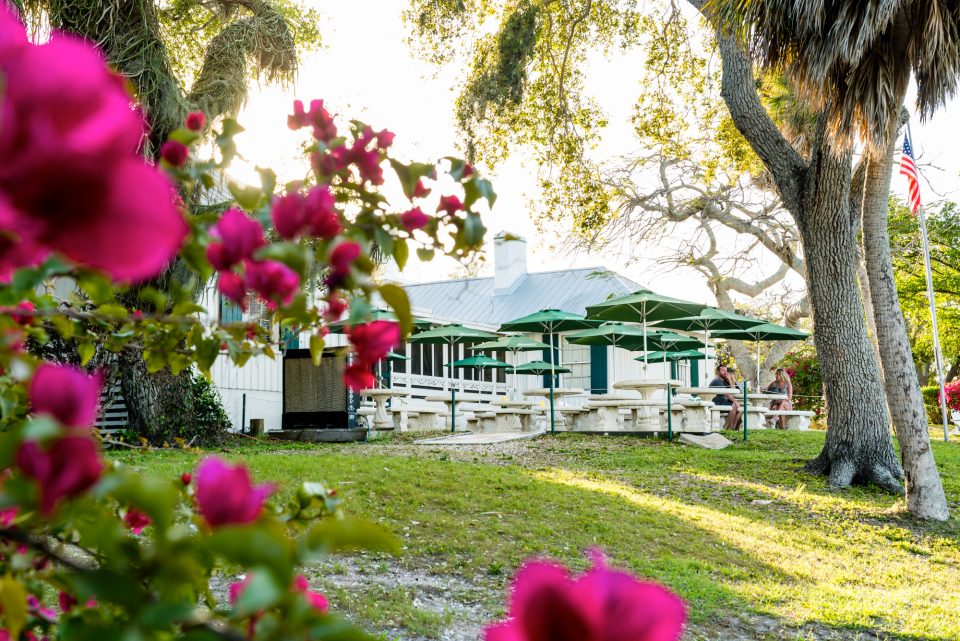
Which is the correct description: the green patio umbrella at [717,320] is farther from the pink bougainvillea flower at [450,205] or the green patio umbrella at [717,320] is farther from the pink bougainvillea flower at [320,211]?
the pink bougainvillea flower at [320,211]

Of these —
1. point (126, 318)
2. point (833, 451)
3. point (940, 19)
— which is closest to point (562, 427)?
point (833, 451)

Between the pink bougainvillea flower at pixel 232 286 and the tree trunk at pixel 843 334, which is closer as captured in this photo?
the pink bougainvillea flower at pixel 232 286

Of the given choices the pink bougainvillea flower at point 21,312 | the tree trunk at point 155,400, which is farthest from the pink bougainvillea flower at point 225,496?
the tree trunk at point 155,400

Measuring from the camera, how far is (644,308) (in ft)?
47.5

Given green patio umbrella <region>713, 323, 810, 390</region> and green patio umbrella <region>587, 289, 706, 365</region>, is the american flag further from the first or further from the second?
green patio umbrella <region>587, 289, 706, 365</region>

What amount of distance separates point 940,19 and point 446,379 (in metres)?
16.5

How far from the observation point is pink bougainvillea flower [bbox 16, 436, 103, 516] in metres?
0.55

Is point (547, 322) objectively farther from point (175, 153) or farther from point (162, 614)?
point (162, 614)

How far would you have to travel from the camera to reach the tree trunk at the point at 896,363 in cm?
782

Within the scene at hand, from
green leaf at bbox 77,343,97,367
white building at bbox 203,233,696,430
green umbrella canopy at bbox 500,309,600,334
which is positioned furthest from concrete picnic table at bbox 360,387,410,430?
green leaf at bbox 77,343,97,367

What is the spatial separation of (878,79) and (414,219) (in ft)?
24.7

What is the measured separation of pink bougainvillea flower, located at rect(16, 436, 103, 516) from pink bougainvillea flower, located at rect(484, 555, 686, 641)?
0.31 meters

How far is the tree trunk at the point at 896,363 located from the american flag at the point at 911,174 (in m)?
6.64

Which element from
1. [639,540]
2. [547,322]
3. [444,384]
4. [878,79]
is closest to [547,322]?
[547,322]
